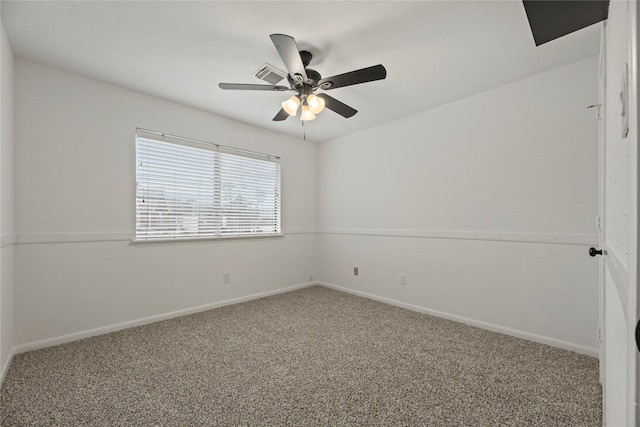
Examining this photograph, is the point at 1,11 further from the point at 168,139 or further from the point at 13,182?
the point at 168,139

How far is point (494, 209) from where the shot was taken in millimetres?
2682

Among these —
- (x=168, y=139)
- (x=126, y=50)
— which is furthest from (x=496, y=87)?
(x=168, y=139)

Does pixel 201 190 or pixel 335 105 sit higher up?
pixel 335 105

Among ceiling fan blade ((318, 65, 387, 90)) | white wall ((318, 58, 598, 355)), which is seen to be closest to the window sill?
white wall ((318, 58, 598, 355))

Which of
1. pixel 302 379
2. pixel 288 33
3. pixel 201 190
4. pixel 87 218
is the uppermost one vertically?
pixel 288 33

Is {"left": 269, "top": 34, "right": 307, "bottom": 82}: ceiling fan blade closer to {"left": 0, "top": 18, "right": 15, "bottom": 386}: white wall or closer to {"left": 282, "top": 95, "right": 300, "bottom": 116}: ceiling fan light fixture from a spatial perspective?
{"left": 282, "top": 95, "right": 300, "bottom": 116}: ceiling fan light fixture

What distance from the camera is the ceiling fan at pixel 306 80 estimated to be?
69.4 inches

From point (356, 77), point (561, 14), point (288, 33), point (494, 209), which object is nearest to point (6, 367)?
point (288, 33)

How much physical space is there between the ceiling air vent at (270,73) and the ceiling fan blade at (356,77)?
1.14 ft

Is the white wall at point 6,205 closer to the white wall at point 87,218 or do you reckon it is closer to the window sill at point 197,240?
the white wall at point 87,218

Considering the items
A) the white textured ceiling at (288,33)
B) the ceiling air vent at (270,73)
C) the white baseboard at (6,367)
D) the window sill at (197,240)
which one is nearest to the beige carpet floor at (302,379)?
the white baseboard at (6,367)

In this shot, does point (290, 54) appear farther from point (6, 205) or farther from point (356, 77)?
point (6, 205)

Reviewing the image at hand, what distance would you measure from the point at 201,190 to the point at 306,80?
6.43 feet

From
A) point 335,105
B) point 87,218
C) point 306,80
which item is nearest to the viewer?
point 306,80
